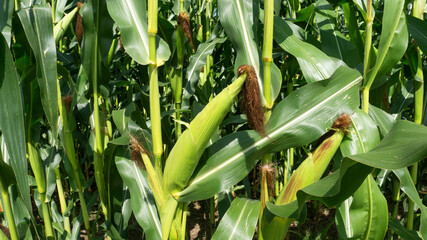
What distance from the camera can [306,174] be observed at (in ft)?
3.92

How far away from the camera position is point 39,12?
1188 millimetres

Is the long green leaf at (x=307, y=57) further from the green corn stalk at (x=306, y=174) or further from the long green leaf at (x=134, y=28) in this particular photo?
the long green leaf at (x=134, y=28)

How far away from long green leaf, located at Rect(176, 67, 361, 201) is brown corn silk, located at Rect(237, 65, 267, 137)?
0.29ft

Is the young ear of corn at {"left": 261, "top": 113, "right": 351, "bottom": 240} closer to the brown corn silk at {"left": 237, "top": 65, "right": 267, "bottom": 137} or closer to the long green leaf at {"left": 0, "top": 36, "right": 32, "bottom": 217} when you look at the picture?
the brown corn silk at {"left": 237, "top": 65, "right": 267, "bottom": 137}

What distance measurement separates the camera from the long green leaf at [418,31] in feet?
5.07

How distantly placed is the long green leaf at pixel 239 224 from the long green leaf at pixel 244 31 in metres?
0.46

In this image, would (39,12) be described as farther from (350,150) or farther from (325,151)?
(350,150)

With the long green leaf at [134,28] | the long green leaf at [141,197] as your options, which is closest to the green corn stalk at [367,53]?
the long green leaf at [134,28]

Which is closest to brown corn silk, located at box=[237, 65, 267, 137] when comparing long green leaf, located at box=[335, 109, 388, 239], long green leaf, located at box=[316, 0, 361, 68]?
long green leaf, located at box=[335, 109, 388, 239]

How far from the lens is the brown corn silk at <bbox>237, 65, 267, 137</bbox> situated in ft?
3.68

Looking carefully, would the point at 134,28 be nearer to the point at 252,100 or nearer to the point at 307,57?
the point at 252,100

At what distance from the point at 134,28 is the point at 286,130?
0.64m

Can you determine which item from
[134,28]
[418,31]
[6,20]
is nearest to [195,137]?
[134,28]

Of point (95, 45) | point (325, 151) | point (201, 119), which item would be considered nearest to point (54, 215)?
point (95, 45)
